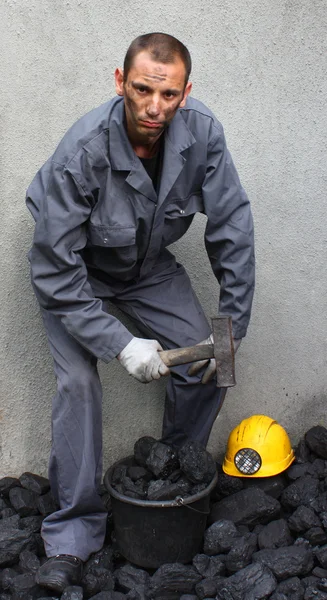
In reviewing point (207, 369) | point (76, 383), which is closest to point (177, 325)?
point (207, 369)

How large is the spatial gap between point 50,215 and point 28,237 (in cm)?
53

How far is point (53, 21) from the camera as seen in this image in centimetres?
309

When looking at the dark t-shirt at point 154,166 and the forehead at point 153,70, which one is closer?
the forehead at point 153,70

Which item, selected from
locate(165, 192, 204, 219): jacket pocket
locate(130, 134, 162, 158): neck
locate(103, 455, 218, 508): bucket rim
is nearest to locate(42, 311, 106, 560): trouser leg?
locate(103, 455, 218, 508): bucket rim

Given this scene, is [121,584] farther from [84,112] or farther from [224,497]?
[84,112]

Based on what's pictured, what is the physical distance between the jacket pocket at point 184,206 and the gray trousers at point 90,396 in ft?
0.97

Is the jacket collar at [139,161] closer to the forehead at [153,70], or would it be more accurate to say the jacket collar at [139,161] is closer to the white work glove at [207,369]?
the forehead at [153,70]

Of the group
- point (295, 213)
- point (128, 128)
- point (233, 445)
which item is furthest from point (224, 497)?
point (128, 128)

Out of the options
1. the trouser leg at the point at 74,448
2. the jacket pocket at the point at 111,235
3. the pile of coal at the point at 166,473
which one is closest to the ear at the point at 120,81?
the jacket pocket at the point at 111,235

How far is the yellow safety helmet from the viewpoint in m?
3.37

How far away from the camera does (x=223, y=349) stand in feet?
9.03

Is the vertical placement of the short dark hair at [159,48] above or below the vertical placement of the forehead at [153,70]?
above

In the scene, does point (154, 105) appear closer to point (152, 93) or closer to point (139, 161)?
point (152, 93)

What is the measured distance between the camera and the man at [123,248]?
2.74m
